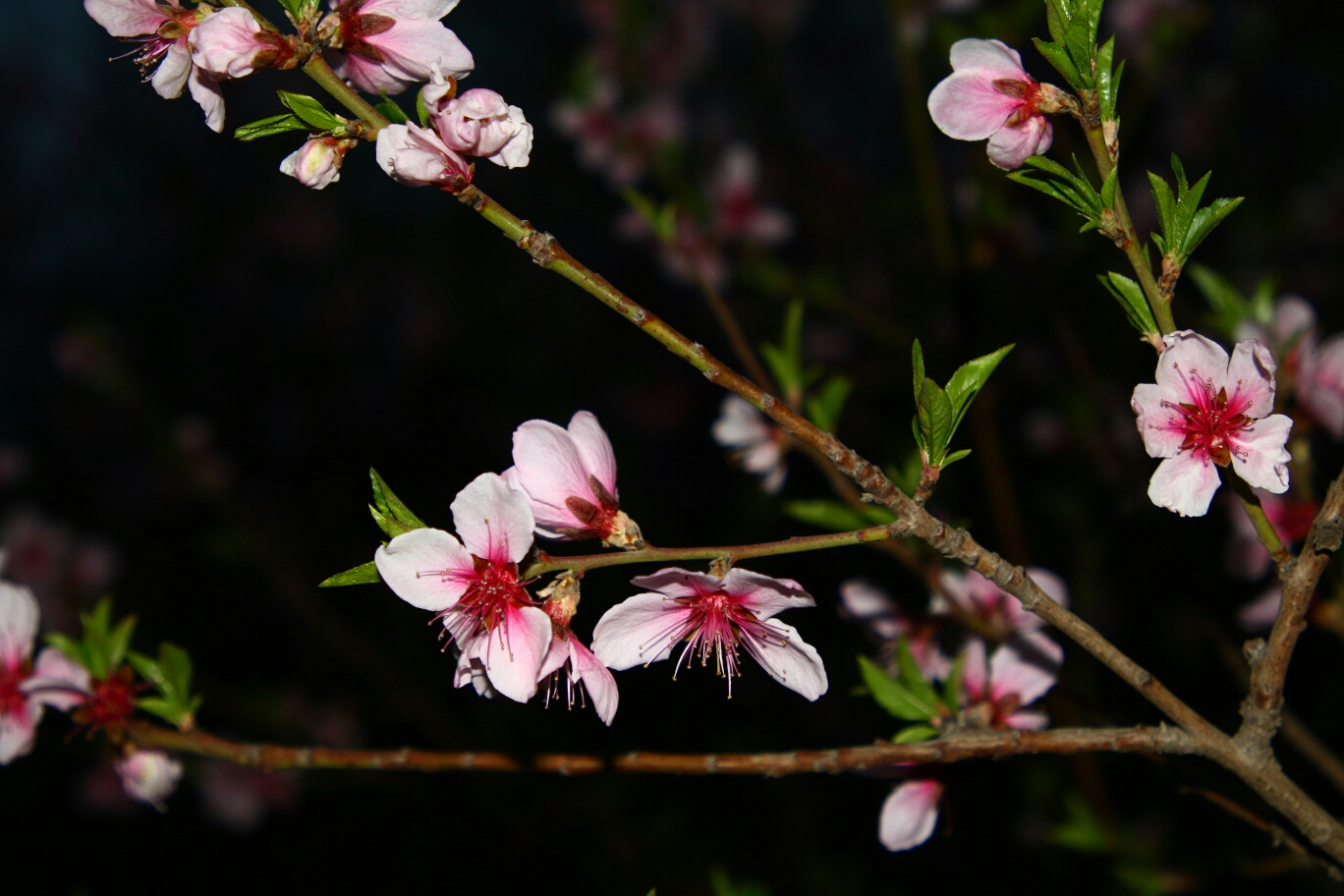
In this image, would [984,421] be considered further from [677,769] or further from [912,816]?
[677,769]

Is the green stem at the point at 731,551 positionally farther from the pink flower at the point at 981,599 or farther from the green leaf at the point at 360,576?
the pink flower at the point at 981,599

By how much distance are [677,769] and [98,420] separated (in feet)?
19.5

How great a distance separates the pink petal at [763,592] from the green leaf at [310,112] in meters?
0.53

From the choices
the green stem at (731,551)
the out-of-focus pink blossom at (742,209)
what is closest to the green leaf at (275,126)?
the green stem at (731,551)

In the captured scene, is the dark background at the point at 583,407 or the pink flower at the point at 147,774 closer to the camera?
the pink flower at the point at 147,774

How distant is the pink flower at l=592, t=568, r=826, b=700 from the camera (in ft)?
2.64

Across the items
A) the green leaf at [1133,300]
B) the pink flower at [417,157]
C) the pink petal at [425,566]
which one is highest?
the green leaf at [1133,300]

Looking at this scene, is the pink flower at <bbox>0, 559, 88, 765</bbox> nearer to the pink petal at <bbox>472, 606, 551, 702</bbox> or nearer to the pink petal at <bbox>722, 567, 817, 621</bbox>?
the pink petal at <bbox>472, 606, 551, 702</bbox>

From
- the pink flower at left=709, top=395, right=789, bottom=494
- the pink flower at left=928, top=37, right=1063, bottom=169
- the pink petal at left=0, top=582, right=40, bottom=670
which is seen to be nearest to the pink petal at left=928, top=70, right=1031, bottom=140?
the pink flower at left=928, top=37, right=1063, bottom=169

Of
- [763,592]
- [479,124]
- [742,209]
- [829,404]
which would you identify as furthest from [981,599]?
[742,209]

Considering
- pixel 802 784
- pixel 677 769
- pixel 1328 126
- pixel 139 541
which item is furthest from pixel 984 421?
pixel 139 541

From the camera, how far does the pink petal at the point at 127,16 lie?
876mm

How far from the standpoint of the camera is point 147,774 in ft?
3.87

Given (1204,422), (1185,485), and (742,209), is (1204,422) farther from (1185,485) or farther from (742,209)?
(742,209)
